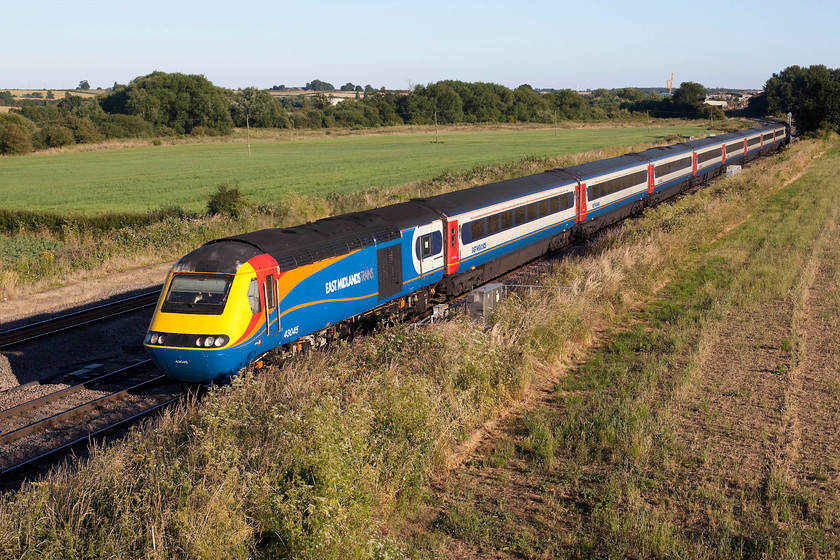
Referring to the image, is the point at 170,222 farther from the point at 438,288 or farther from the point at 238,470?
the point at 238,470

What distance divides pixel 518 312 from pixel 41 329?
41.3 feet

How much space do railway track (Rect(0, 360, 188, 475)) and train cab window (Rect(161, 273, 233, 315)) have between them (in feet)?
5.88

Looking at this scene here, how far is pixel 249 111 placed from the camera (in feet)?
402

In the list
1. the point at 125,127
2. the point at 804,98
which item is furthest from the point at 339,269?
the point at 804,98

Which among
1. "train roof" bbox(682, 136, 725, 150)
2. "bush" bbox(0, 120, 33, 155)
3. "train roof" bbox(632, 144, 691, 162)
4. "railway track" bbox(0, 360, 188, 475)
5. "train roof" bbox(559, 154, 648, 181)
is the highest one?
"bush" bbox(0, 120, 33, 155)

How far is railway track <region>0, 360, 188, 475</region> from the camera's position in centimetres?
1177

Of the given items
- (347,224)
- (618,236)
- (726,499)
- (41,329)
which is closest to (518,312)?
(347,224)

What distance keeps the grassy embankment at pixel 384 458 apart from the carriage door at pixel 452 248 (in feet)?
11.0

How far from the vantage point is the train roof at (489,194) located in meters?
19.3

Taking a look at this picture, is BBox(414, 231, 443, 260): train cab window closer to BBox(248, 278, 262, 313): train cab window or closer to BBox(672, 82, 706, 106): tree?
BBox(248, 278, 262, 313): train cab window

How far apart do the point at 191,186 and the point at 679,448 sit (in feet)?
165

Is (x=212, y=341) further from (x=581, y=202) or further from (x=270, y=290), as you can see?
(x=581, y=202)

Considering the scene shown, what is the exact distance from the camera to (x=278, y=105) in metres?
129

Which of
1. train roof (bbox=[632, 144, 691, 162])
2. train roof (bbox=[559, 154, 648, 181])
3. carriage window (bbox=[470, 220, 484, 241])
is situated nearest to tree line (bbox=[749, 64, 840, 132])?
train roof (bbox=[632, 144, 691, 162])
